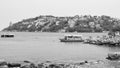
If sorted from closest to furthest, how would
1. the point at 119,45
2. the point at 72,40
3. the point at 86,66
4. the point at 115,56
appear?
1. the point at 86,66
2. the point at 115,56
3. the point at 119,45
4. the point at 72,40

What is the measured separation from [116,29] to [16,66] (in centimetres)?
7967

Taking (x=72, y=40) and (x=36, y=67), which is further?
(x=72, y=40)

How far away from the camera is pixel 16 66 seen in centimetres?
3847

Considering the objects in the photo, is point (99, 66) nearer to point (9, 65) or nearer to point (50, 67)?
point (50, 67)

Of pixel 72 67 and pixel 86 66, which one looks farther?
pixel 86 66

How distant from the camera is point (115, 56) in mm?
47875

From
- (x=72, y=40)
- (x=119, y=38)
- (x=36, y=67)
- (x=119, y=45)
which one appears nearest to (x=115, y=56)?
(x=36, y=67)

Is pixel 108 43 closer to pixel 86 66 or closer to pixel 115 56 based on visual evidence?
pixel 115 56

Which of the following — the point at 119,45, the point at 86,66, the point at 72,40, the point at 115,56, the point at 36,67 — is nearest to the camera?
the point at 36,67

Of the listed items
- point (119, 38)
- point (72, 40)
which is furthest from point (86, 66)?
point (72, 40)

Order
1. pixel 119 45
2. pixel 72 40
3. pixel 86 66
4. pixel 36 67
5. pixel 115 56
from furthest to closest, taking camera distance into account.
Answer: pixel 72 40, pixel 119 45, pixel 115 56, pixel 86 66, pixel 36 67

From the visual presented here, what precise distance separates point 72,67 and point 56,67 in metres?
2.32

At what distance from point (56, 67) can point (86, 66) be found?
5.30 meters

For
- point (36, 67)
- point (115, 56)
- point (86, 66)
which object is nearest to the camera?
point (36, 67)
